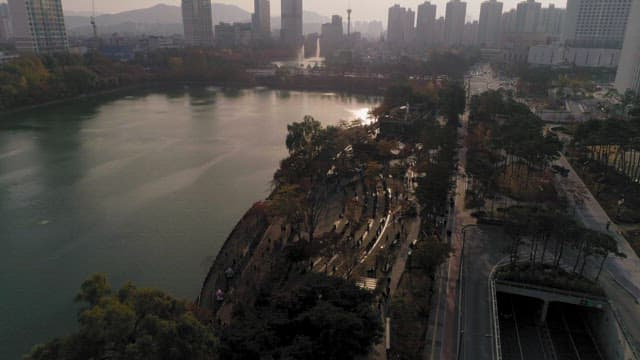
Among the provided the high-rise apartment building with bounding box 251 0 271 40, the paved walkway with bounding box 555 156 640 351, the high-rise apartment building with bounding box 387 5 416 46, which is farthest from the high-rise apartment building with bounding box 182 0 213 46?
the paved walkway with bounding box 555 156 640 351

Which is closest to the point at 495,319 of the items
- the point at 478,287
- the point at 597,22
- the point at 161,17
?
the point at 478,287

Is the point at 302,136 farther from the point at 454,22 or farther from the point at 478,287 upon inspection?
the point at 454,22

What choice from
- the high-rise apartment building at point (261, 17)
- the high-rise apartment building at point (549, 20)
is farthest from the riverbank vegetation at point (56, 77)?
the high-rise apartment building at point (549, 20)

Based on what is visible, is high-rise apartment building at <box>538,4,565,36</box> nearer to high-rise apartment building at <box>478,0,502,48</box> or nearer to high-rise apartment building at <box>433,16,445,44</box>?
high-rise apartment building at <box>478,0,502,48</box>

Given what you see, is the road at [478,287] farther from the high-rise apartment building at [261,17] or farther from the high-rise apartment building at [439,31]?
the high-rise apartment building at [261,17]

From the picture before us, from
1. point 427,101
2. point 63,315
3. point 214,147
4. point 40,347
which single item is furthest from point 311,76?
point 40,347

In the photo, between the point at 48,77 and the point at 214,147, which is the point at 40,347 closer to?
the point at 214,147

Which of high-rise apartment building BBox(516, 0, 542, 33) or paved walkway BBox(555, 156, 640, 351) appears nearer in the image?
paved walkway BBox(555, 156, 640, 351)
